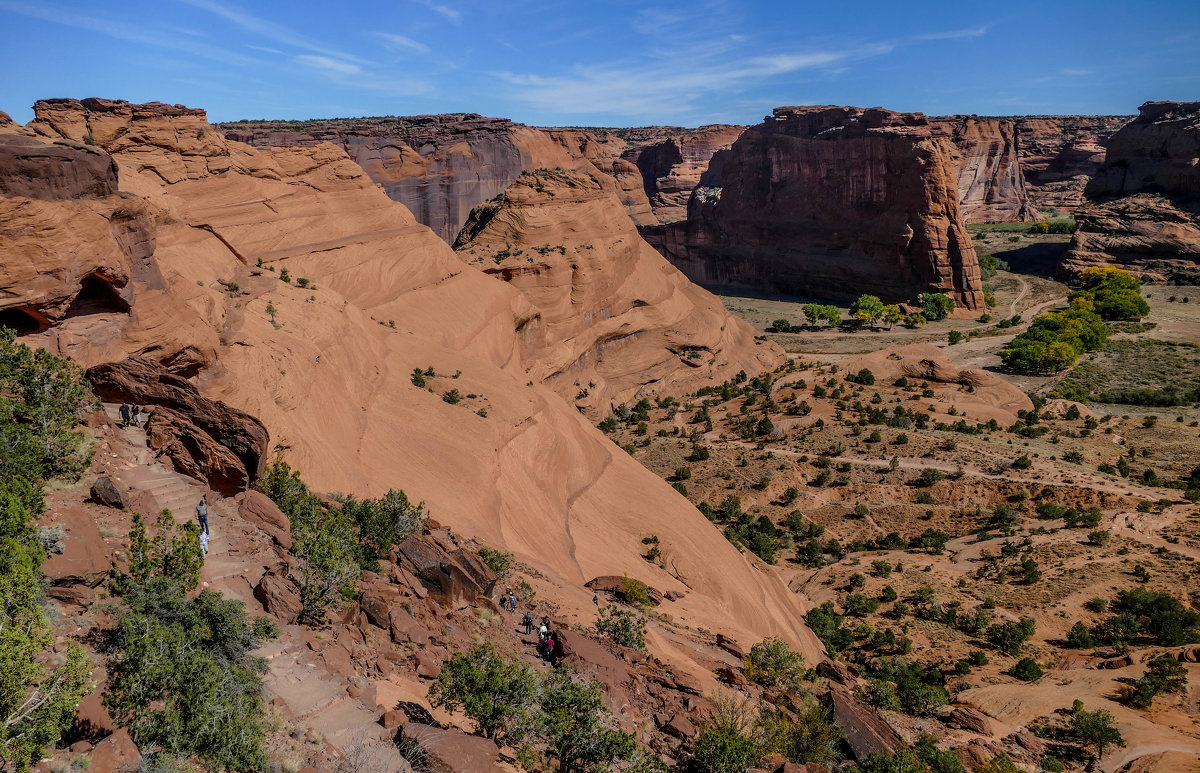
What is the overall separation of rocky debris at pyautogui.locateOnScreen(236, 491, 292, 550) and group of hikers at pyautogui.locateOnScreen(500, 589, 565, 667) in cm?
531

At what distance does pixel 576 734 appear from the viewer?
12609mm

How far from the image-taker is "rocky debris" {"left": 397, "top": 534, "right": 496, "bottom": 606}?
16844 mm

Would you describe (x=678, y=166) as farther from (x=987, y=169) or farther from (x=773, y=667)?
(x=773, y=667)

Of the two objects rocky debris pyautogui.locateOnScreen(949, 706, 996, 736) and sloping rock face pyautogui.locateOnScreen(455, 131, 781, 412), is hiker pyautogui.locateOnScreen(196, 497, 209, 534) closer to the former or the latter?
rocky debris pyautogui.locateOnScreen(949, 706, 996, 736)

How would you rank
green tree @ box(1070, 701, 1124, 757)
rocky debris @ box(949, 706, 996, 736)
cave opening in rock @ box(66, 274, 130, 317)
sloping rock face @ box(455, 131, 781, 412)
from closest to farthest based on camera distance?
cave opening in rock @ box(66, 274, 130, 317), green tree @ box(1070, 701, 1124, 757), rocky debris @ box(949, 706, 996, 736), sloping rock face @ box(455, 131, 781, 412)

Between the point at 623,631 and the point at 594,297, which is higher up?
the point at 594,297

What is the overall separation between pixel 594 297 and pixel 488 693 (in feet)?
156

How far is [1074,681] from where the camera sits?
26297 mm

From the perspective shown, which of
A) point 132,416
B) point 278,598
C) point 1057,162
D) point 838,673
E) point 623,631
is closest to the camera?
point 278,598

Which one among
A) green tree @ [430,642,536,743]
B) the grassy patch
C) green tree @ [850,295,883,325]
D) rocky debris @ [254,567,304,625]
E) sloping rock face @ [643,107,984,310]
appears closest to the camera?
green tree @ [430,642,536,743]

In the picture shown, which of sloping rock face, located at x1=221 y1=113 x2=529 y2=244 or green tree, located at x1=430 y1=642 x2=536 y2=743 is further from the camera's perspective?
sloping rock face, located at x1=221 y1=113 x2=529 y2=244

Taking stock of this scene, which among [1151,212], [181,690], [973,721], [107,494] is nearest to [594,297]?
[973,721]

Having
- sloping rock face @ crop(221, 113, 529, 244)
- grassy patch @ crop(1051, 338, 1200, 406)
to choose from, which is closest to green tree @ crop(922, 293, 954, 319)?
grassy patch @ crop(1051, 338, 1200, 406)

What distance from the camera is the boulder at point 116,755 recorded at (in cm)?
880
